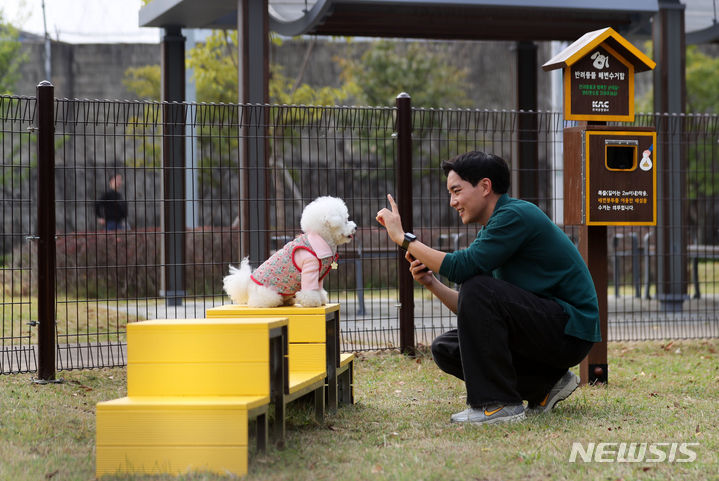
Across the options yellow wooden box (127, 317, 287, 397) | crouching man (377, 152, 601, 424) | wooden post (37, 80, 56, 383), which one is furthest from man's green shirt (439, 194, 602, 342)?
wooden post (37, 80, 56, 383)

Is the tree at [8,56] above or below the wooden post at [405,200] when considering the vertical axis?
above

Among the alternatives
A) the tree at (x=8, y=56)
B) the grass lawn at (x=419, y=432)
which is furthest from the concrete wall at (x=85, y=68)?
the grass lawn at (x=419, y=432)

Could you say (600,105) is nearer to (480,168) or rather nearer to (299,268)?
(480,168)

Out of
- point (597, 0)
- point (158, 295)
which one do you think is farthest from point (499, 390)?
point (597, 0)

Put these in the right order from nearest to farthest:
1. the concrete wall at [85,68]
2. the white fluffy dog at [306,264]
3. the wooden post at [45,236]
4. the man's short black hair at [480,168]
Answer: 1. the man's short black hair at [480,168]
2. the white fluffy dog at [306,264]
3. the wooden post at [45,236]
4. the concrete wall at [85,68]

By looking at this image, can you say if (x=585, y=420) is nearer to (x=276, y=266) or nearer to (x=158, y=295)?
(x=276, y=266)

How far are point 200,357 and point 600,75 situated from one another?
146 inches

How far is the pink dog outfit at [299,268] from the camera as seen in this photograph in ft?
17.9

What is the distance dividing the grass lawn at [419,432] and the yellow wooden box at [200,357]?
0.36 m

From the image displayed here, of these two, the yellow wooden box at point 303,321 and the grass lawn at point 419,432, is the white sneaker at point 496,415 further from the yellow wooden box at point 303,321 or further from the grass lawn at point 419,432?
the yellow wooden box at point 303,321

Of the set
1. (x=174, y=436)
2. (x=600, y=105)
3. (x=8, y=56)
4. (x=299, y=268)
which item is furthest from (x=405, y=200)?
(x=8, y=56)

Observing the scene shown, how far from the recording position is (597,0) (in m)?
11.1

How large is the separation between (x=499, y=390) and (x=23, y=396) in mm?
3114

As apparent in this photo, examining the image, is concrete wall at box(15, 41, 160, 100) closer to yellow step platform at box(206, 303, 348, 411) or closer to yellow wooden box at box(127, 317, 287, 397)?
yellow step platform at box(206, 303, 348, 411)
